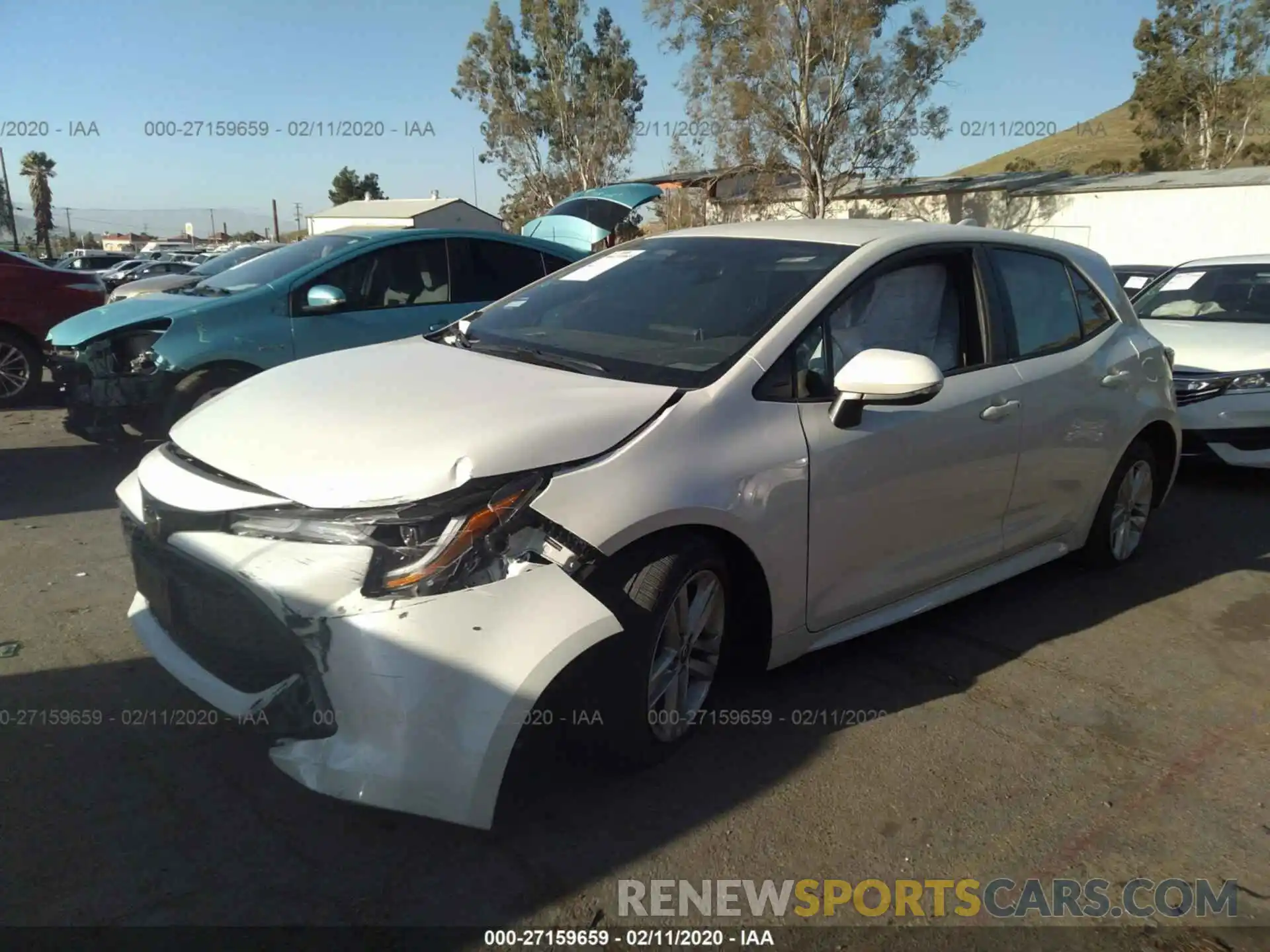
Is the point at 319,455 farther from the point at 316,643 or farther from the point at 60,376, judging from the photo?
the point at 60,376

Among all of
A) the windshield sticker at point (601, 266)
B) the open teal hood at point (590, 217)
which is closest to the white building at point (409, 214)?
the open teal hood at point (590, 217)

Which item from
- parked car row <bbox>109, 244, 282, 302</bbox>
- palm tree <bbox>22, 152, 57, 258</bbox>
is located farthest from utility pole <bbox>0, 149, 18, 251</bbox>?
parked car row <bbox>109, 244, 282, 302</bbox>

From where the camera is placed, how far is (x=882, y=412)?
3340 mm

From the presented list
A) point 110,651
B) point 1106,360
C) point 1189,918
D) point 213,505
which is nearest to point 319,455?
point 213,505

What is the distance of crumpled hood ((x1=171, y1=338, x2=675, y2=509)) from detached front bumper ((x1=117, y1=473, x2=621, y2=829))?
0.66ft

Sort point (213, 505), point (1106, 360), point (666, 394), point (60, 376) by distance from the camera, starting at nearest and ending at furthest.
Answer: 1. point (213, 505)
2. point (666, 394)
3. point (1106, 360)
4. point (60, 376)

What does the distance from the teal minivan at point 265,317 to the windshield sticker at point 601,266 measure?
9.38 feet

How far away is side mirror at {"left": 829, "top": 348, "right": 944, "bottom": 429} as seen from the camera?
303cm

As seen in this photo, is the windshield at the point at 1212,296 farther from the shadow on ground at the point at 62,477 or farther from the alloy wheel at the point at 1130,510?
the shadow on ground at the point at 62,477

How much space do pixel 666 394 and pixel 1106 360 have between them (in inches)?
101

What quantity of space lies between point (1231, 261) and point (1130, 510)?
4269 millimetres

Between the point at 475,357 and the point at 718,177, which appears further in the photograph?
the point at 718,177

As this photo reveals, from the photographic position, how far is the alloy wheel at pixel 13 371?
8.94 metres

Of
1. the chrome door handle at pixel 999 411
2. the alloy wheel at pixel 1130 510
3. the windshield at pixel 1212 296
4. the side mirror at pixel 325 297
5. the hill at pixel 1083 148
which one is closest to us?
the chrome door handle at pixel 999 411
